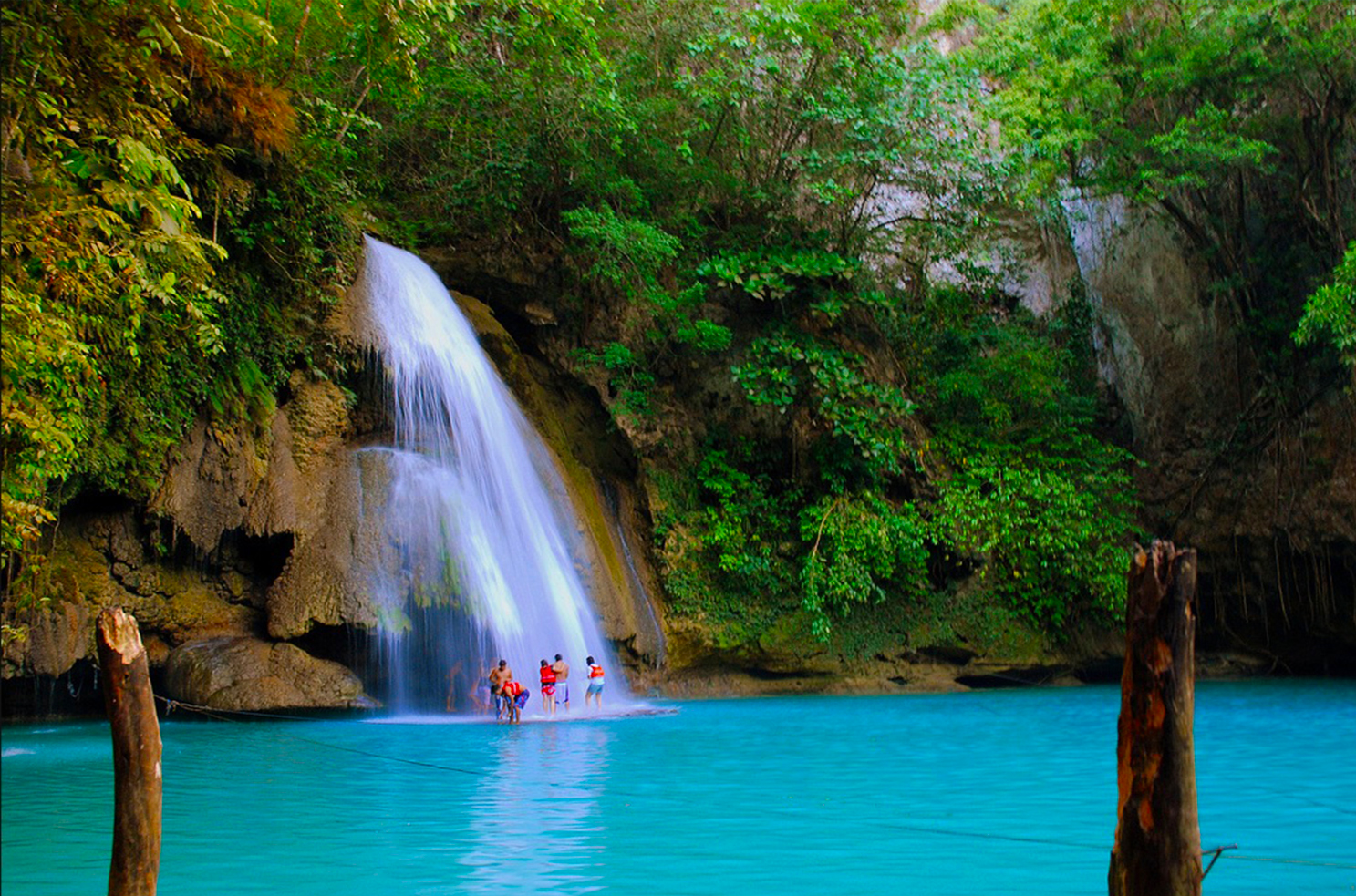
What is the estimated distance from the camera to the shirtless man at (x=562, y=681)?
12789 mm

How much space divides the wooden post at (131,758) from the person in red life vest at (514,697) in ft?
27.6

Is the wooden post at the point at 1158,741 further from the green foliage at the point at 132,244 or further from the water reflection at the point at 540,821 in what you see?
the green foliage at the point at 132,244

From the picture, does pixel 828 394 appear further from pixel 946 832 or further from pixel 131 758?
pixel 131 758

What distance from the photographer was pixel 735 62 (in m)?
17.6

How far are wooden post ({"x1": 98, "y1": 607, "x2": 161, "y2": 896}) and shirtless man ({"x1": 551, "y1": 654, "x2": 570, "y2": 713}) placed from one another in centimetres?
885


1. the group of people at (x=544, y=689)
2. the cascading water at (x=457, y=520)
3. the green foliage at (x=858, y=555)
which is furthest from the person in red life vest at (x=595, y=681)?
the green foliage at (x=858, y=555)

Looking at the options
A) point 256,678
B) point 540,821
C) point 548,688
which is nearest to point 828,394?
point 548,688

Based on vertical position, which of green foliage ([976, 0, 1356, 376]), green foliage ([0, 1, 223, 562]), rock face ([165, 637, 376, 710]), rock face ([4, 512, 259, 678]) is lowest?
rock face ([165, 637, 376, 710])

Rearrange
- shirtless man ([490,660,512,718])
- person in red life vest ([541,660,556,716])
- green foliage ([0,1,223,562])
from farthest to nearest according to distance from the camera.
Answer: person in red life vest ([541,660,556,716]), shirtless man ([490,660,512,718]), green foliage ([0,1,223,562])

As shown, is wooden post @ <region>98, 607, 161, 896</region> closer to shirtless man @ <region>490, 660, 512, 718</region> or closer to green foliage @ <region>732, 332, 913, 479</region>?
shirtless man @ <region>490, 660, 512, 718</region>

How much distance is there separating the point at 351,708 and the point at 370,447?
3714 mm

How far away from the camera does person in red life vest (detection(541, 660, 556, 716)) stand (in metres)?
12.7

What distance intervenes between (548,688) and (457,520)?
266cm

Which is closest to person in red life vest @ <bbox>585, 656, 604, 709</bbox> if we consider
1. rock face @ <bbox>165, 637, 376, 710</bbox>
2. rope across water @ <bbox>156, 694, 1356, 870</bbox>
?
rock face @ <bbox>165, 637, 376, 710</bbox>
